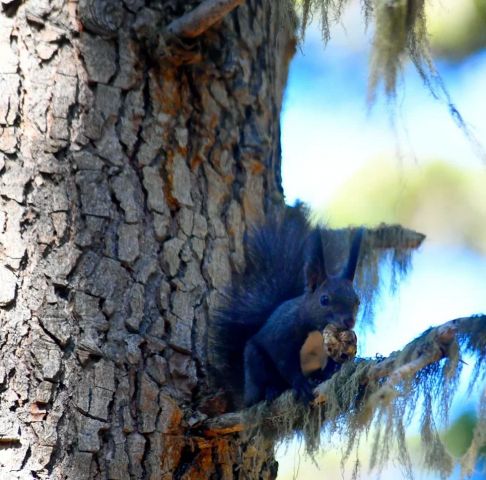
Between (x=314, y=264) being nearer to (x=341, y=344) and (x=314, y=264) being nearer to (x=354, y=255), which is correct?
(x=354, y=255)

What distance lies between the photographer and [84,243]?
212 centimetres

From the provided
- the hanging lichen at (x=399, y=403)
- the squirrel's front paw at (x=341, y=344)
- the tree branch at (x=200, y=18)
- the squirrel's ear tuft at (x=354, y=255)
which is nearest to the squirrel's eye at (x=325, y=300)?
the squirrel's ear tuft at (x=354, y=255)

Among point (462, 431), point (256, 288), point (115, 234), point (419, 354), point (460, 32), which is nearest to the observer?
point (419, 354)

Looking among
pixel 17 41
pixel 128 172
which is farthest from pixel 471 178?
pixel 17 41

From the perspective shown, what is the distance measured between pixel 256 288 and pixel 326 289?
0.21 meters

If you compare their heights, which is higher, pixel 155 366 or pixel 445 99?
pixel 445 99

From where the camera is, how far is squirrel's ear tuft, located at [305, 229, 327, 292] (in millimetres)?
2586

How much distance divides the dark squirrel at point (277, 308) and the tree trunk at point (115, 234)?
8 centimetres

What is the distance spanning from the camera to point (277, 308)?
2.67 meters

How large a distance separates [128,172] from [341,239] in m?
0.71

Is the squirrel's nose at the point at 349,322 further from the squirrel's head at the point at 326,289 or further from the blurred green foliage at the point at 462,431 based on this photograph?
the blurred green foliage at the point at 462,431

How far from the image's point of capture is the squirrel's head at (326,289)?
259 cm

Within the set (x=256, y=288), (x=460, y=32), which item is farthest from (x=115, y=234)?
(x=460, y=32)

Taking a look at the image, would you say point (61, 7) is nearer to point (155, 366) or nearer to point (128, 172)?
point (128, 172)
